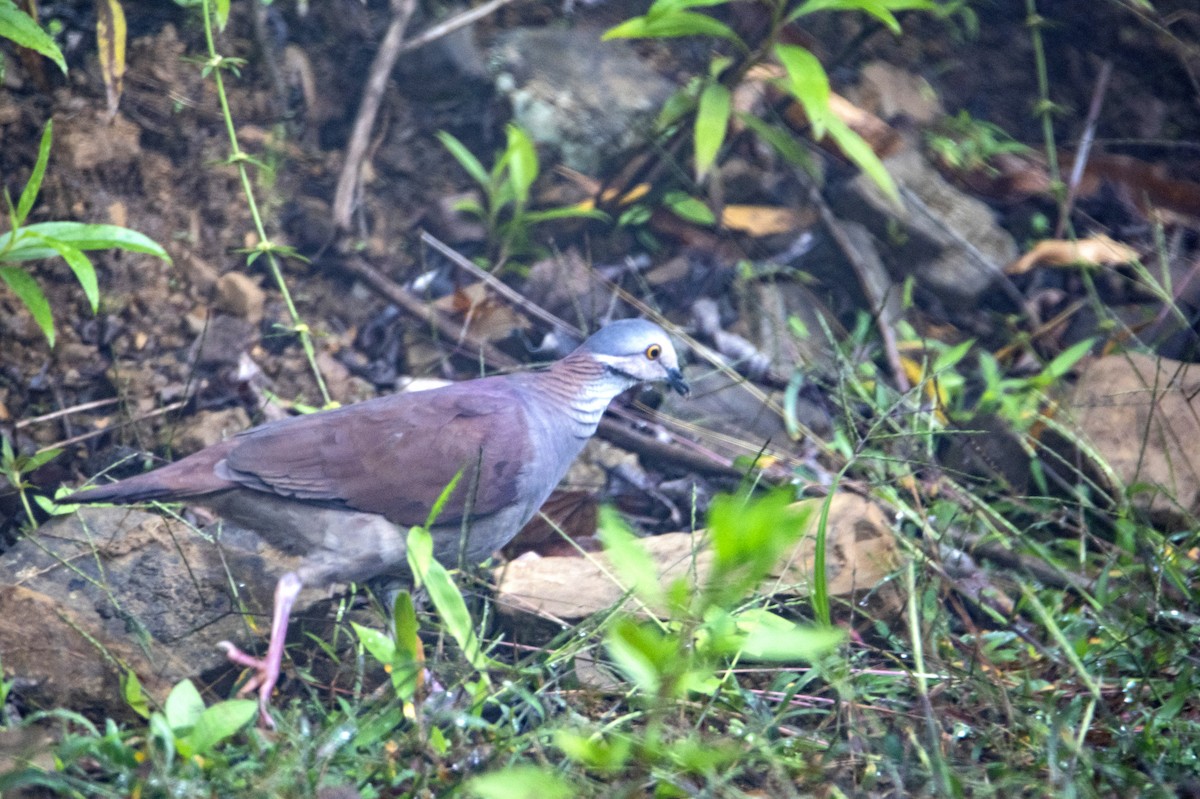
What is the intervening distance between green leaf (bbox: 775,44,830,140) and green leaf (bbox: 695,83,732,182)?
1.05 feet

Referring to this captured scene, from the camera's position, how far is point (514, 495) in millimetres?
3205

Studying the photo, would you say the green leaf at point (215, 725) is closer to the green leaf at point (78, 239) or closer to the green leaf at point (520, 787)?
the green leaf at point (520, 787)

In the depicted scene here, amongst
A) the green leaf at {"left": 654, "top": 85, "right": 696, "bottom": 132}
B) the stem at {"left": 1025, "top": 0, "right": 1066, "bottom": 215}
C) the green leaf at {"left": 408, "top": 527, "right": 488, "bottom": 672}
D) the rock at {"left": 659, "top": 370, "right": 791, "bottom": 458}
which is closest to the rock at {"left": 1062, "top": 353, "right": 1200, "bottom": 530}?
the rock at {"left": 659, "top": 370, "right": 791, "bottom": 458}

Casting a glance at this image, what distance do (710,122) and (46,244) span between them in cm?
250

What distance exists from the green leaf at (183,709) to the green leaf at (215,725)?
3 centimetres

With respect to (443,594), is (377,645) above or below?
below

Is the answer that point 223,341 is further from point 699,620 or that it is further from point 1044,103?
point 1044,103

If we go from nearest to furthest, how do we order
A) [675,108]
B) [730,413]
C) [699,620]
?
1. [699,620]
2. [730,413]
3. [675,108]

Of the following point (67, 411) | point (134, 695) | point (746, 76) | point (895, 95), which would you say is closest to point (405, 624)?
point (134, 695)

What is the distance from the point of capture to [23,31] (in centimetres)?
307

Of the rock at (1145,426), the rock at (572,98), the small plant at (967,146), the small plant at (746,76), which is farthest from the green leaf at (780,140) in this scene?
the rock at (1145,426)

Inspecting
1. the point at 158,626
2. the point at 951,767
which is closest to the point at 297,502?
the point at 158,626

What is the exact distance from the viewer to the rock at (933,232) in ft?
15.7

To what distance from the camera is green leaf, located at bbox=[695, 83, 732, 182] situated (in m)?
4.09
